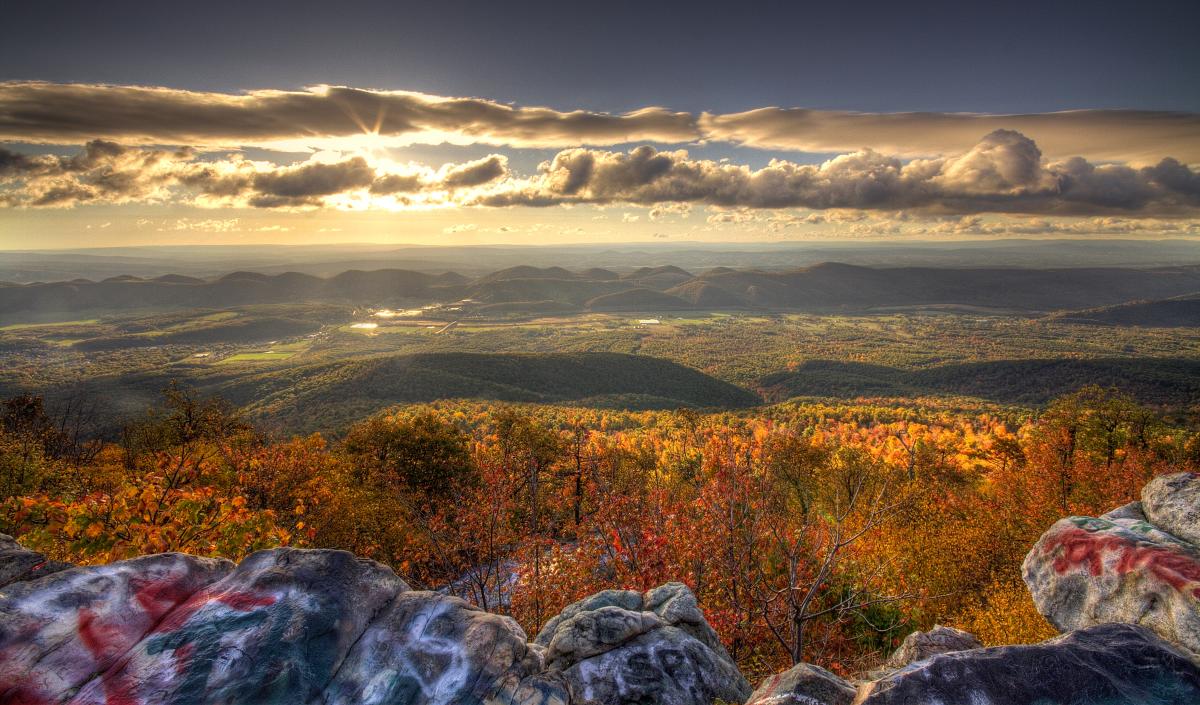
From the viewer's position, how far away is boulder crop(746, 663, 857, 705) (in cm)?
966

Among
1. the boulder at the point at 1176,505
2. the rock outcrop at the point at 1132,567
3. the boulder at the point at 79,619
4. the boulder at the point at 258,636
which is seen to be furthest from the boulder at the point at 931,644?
the boulder at the point at 79,619

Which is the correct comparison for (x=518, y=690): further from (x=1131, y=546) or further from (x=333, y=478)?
(x=333, y=478)

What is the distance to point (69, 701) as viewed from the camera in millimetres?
8695

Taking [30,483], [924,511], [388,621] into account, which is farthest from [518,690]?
[924,511]

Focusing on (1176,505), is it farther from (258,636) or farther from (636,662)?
(258,636)

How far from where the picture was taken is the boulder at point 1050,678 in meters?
8.77

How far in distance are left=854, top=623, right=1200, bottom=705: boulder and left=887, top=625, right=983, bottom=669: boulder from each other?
4.43 metres

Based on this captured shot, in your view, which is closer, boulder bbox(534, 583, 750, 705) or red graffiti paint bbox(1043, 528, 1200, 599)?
boulder bbox(534, 583, 750, 705)

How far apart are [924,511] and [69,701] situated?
1952 inches

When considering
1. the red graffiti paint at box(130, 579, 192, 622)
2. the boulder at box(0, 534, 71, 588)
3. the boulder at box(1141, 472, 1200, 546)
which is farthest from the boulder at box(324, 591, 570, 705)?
the boulder at box(1141, 472, 1200, 546)

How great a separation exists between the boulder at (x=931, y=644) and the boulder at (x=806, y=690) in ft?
15.6

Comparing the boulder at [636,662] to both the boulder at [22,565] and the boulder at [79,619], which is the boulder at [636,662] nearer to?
the boulder at [79,619]

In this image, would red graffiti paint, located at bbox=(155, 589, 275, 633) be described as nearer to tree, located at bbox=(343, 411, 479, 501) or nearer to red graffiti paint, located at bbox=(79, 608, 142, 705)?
red graffiti paint, located at bbox=(79, 608, 142, 705)

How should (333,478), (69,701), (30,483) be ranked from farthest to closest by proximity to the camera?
(333,478) < (30,483) < (69,701)
